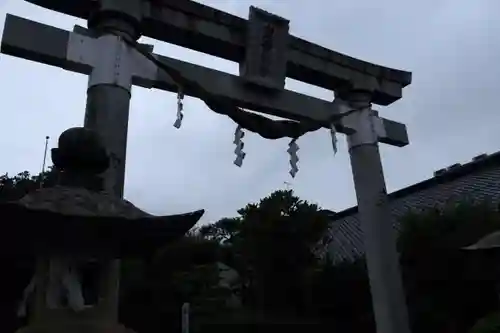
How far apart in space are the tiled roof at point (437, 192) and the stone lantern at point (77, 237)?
8.73 metres

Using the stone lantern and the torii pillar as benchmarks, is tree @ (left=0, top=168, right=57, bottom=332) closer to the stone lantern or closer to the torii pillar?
the stone lantern

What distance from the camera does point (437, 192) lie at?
1277cm

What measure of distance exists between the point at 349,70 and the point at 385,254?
204 centimetres

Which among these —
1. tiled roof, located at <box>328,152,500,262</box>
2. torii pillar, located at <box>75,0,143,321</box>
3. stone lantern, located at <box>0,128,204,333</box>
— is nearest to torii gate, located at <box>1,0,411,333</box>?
torii pillar, located at <box>75,0,143,321</box>

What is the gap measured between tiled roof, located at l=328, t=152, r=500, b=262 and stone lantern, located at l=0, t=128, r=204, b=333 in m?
8.73

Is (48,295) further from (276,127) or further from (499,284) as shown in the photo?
(499,284)

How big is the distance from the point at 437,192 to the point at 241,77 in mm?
9241

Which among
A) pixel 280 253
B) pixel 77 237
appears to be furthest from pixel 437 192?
pixel 77 237

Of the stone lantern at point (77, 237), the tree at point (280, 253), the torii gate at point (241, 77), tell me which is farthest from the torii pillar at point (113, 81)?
the tree at point (280, 253)

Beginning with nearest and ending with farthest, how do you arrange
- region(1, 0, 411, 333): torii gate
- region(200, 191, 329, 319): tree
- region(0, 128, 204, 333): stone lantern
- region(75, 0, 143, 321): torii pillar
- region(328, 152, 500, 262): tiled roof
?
region(0, 128, 204, 333): stone lantern < region(75, 0, 143, 321): torii pillar < region(1, 0, 411, 333): torii gate < region(200, 191, 329, 319): tree < region(328, 152, 500, 262): tiled roof

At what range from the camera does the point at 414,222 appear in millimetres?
8172

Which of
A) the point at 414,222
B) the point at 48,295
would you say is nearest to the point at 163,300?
the point at 414,222

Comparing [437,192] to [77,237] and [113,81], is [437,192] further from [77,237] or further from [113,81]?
[77,237]

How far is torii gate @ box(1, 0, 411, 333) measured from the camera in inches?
159
